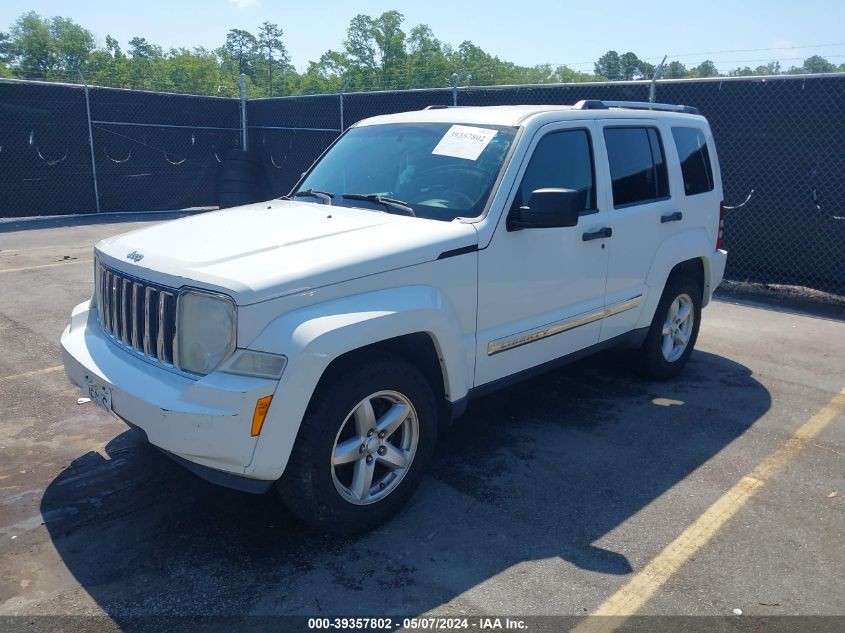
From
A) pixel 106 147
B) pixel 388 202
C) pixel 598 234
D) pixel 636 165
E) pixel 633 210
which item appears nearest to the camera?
pixel 388 202

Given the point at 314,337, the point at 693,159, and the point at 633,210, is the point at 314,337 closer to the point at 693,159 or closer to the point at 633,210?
the point at 633,210

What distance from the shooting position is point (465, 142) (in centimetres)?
438


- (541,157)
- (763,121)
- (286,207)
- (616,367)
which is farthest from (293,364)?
(763,121)

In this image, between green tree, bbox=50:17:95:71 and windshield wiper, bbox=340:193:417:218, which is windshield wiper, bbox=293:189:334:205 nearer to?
windshield wiper, bbox=340:193:417:218

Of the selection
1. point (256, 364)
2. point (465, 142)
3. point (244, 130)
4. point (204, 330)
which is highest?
point (465, 142)

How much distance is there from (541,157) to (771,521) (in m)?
2.37

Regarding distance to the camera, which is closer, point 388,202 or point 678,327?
point 388,202

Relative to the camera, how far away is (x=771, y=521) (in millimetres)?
3803

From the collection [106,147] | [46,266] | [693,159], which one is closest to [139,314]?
[693,159]

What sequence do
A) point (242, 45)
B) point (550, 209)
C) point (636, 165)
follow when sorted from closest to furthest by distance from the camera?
point (550, 209) → point (636, 165) → point (242, 45)

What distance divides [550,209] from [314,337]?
5.03 ft

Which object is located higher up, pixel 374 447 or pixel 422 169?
pixel 422 169

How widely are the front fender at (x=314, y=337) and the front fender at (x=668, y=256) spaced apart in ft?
7.85

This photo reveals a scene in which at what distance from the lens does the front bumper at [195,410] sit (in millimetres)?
3006
